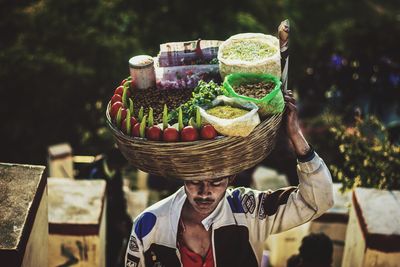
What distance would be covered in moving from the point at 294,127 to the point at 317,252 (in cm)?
181

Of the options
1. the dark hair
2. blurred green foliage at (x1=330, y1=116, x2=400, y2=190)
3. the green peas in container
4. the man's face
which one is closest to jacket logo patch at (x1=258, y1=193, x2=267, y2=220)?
the man's face

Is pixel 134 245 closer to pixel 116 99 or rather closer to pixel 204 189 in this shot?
pixel 204 189

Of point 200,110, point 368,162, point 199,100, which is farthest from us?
point 368,162

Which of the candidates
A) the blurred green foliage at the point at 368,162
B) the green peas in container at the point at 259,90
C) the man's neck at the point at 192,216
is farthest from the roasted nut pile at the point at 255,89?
the blurred green foliage at the point at 368,162

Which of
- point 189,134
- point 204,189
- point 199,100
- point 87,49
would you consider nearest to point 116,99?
point 199,100

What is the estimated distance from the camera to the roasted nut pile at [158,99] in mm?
3020

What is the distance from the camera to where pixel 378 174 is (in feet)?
17.6

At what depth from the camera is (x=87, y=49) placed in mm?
10422

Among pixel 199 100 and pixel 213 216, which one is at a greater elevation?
pixel 199 100

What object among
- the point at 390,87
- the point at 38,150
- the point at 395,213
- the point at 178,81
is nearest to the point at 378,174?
the point at 395,213

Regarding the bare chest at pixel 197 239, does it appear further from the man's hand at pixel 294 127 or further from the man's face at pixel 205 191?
the man's hand at pixel 294 127

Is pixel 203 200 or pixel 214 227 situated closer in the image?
pixel 203 200

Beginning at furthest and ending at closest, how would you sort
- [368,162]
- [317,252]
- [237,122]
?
[368,162] → [317,252] → [237,122]

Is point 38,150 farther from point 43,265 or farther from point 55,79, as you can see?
point 43,265
